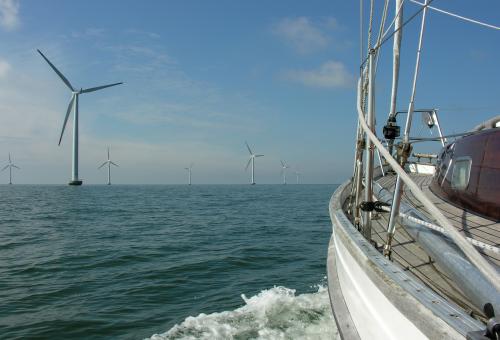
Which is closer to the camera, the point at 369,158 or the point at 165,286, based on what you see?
the point at 369,158

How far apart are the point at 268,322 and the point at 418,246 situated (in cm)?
360

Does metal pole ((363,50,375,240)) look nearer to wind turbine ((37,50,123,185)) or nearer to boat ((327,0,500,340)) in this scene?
boat ((327,0,500,340))

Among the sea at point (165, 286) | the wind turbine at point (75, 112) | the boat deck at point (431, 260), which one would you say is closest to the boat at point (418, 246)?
the boat deck at point (431, 260)

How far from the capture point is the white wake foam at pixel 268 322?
675 cm

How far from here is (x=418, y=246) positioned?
15.1ft

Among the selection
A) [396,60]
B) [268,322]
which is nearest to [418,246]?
[396,60]

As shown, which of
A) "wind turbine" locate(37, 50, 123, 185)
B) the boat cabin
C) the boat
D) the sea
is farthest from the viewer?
"wind turbine" locate(37, 50, 123, 185)

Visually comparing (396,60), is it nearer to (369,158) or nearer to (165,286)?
(369,158)

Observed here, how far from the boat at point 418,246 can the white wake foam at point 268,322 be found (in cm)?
137

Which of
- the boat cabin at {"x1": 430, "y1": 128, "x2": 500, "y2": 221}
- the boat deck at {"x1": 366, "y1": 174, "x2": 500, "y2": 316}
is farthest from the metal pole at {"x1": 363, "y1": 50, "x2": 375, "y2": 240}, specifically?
the boat cabin at {"x1": 430, "y1": 128, "x2": 500, "y2": 221}

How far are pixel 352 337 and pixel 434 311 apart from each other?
1.59 metres

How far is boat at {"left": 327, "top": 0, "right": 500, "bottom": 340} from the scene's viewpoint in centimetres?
209

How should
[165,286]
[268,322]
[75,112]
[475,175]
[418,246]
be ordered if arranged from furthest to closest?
1. [75,112]
2. [165,286]
3. [268,322]
4. [475,175]
5. [418,246]

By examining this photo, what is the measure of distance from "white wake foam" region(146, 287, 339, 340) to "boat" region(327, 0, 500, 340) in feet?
4.49
